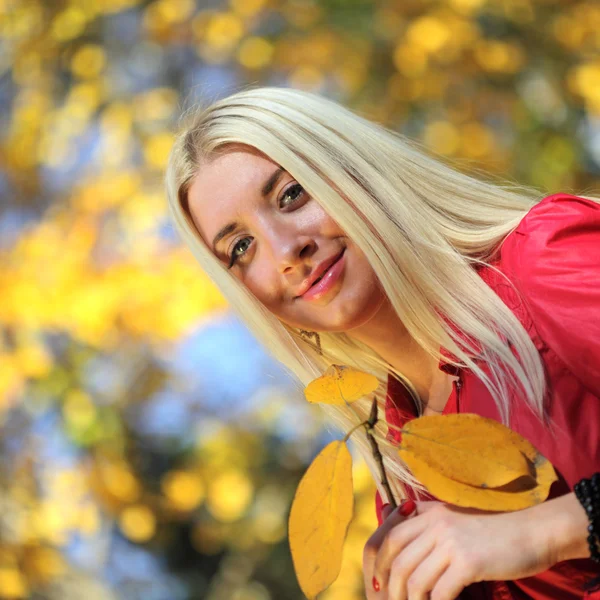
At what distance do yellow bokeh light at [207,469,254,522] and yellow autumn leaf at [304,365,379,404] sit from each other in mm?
1109

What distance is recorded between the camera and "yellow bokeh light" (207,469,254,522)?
4.94ft

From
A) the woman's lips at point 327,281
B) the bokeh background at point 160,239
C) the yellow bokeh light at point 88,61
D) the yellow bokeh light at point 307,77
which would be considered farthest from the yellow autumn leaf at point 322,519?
the yellow bokeh light at point 88,61

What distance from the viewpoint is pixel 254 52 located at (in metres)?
1.65

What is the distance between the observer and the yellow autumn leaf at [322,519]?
0.38m

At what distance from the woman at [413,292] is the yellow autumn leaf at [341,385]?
0.03 metres

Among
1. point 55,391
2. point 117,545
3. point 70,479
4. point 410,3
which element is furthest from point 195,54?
point 117,545

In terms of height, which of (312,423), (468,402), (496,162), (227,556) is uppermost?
(468,402)

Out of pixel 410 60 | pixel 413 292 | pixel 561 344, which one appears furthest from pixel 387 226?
pixel 410 60

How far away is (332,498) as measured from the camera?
15.2 inches

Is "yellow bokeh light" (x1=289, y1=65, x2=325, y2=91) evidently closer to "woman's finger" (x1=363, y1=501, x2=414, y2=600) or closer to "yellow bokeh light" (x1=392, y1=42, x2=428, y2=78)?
"yellow bokeh light" (x1=392, y1=42, x2=428, y2=78)

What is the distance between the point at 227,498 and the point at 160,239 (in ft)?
1.75

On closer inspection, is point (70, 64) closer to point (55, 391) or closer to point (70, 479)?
point (55, 391)

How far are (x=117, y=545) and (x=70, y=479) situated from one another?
0.15 meters

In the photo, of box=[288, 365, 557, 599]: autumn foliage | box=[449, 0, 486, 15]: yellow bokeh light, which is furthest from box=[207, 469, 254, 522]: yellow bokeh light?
box=[288, 365, 557, 599]: autumn foliage
